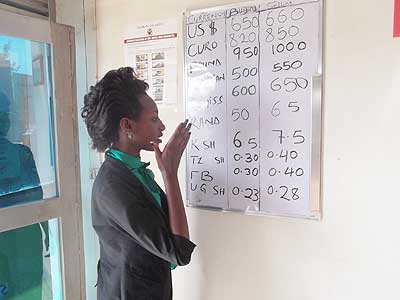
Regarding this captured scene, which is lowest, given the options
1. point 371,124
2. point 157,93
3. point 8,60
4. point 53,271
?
point 53,271

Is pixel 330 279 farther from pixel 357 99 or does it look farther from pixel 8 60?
pixel 8 60

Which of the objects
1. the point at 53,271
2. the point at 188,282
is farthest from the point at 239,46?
the point at 53,271

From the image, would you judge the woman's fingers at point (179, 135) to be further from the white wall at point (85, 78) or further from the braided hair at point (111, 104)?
the white wall at point (85, 78)

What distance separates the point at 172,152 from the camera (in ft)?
4.19

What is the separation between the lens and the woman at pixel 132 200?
116cm

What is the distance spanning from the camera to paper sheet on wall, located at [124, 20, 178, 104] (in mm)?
1587

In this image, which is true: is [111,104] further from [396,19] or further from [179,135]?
[396,19]

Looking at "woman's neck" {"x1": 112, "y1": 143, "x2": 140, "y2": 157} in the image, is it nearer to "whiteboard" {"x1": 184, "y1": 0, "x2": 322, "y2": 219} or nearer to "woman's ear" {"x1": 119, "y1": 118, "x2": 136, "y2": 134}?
"woman's ear" {"x1": 119, "y1": 118, "x2": 136, "y2": 134}

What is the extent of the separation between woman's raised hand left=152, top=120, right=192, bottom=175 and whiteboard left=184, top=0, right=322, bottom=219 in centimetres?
21

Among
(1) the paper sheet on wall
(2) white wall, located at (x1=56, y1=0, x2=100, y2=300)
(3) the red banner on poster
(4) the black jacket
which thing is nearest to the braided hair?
(4) the black jacket

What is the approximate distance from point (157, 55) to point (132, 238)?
0.81 m

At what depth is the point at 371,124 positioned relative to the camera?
48.1 inches

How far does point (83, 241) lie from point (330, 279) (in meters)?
1.19

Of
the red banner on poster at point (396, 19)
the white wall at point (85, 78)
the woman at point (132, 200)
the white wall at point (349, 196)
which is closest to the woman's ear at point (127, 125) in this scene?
the woman at point (132, 200)
